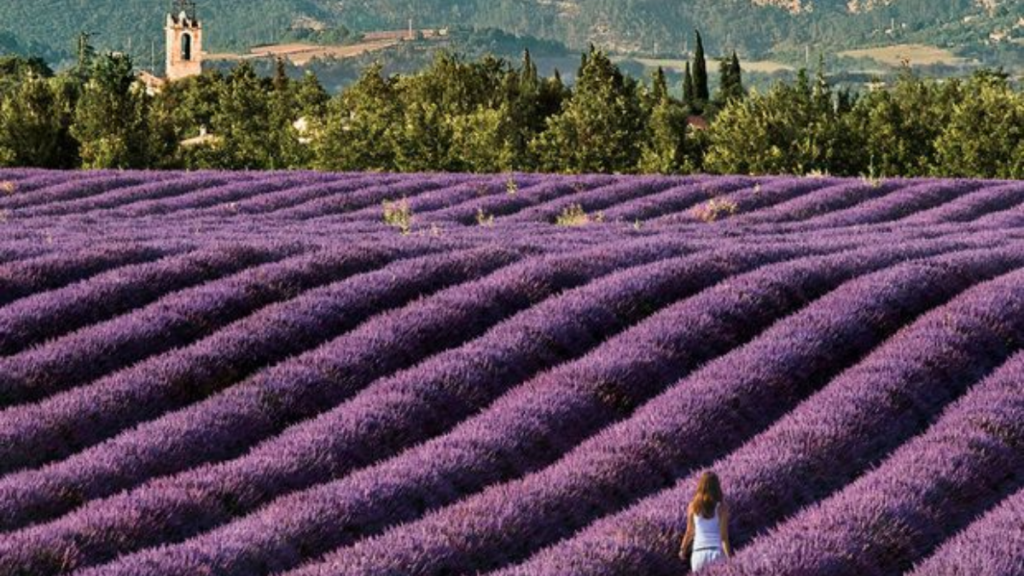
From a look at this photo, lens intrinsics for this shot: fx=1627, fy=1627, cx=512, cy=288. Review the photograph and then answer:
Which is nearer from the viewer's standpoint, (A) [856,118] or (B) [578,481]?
(B) [578,481]

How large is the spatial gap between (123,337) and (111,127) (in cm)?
4717

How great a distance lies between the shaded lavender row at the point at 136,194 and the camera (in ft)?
102

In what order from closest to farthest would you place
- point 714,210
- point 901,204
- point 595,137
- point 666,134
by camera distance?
point 714,210
point 901,204
point 595,137
point 666,134

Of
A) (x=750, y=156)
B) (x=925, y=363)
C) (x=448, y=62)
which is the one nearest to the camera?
(x=925, y=363)

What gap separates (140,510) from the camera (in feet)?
37.8

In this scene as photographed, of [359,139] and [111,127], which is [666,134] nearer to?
[359,139]

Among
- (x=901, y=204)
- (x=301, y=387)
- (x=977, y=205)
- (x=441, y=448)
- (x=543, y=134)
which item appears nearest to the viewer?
(x=441, y=448)

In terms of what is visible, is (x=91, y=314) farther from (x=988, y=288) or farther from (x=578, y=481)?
(x=988, y=288)

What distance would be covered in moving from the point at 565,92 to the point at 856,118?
34973 mm

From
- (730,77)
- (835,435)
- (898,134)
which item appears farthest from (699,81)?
(835,435)

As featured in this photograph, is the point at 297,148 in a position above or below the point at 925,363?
below

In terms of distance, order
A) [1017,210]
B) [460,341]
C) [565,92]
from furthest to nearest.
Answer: [565,92] → [1017,210] → [460,341]

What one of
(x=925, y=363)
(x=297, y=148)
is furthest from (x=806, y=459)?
(x=297, y=148)

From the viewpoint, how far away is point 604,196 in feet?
111
